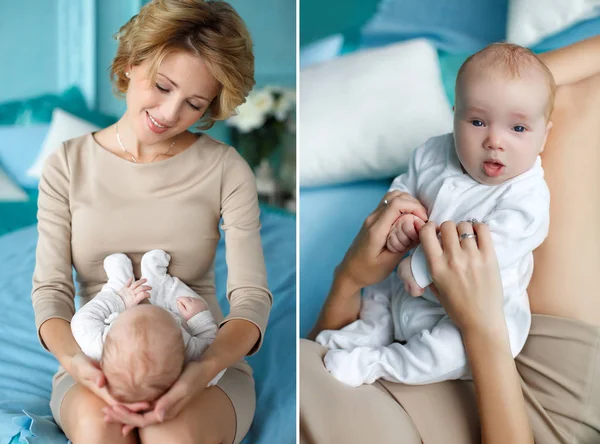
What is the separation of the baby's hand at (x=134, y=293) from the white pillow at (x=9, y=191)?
3.23ft

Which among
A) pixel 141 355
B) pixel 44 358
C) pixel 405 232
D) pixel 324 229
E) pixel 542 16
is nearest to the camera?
pixel 141 355

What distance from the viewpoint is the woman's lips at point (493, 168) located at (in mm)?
930

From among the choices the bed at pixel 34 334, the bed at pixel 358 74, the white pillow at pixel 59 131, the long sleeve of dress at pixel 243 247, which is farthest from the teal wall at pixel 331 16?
the long sleeve of dress at pixel 243 247

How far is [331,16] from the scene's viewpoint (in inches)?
73.6

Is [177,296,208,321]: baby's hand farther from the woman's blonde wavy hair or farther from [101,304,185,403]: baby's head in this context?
the woman's blonde wavy hair

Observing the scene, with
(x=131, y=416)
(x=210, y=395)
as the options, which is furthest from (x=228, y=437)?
(x=131, y=416)

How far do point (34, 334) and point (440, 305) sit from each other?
2.83 feet

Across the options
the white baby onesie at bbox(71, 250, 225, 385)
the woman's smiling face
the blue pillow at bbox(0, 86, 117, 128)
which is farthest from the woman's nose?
the blue pillow at bbox(0, 86, 117, 128)

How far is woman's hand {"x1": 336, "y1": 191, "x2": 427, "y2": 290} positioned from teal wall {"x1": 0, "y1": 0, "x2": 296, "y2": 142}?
0.64 metres

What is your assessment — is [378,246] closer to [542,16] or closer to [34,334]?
[34,334]

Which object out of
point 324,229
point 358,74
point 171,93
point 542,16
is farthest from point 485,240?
point 542,16

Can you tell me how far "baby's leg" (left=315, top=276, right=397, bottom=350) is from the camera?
106 centimetres

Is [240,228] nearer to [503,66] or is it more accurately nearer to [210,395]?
[210,395]

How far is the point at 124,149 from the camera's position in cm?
107
